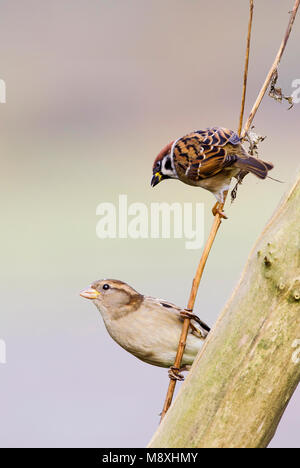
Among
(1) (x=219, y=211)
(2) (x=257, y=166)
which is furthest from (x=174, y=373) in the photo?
(2) (x=257, y=166)

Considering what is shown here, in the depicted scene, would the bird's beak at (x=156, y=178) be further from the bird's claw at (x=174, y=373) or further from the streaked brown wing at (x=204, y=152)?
the bird's claw at (x=174, y=373)

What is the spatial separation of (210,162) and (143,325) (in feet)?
1.55

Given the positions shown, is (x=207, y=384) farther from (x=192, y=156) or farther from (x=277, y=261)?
(x=192, y=156)

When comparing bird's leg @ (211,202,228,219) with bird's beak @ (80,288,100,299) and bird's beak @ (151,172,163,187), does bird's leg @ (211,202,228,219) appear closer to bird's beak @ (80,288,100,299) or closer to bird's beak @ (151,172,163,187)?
bird's beak @ (151,172,163,187)

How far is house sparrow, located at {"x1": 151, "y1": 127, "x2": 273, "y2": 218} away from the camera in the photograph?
1427 mm

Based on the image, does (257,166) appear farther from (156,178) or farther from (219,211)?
(156,178)

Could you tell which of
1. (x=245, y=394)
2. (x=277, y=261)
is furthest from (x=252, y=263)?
(x=245, y=394)

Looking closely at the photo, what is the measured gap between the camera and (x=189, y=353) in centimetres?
160

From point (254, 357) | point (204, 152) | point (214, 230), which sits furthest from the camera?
point (204, 152)

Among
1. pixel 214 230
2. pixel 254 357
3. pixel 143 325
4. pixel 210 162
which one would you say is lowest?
pixel 143 325

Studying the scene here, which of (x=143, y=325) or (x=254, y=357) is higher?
(x=254, y=357)

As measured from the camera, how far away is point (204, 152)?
62.8 inches

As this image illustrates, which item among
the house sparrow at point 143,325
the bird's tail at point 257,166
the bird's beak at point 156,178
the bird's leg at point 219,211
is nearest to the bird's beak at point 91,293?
the house sparrow at point 143,325
